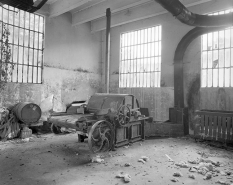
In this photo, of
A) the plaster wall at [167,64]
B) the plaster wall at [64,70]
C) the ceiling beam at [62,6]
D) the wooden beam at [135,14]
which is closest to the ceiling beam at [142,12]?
the wooden beam at [135,14]

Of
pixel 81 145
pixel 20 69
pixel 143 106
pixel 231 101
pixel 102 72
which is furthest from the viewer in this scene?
pixel 102 72

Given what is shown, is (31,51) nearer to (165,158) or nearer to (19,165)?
(19,165)

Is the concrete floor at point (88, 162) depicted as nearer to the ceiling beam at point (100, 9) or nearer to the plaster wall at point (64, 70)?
the plaster wall at point (64, 70)

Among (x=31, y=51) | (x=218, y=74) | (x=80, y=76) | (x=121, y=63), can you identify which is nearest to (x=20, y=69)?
(x=31, y=51)

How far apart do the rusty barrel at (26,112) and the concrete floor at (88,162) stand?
0.72m

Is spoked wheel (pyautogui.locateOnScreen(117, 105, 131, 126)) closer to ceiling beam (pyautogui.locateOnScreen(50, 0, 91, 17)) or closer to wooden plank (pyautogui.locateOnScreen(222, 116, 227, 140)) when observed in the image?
wooden plank (pyautogui.locateOnScreen(222, 116, 227, 140))

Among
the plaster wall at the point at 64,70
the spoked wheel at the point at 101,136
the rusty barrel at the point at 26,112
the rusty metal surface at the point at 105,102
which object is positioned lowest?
the spoked wheel at the point at 101,136

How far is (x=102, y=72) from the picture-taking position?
34.4 feet

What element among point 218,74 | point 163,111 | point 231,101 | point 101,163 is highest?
point 218,74

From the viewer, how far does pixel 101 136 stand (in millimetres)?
4934

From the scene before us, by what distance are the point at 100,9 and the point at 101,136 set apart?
554cm

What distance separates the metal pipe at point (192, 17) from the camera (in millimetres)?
4946

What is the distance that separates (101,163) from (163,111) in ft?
14.4

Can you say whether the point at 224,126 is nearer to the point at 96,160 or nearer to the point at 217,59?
the point at 217,59
